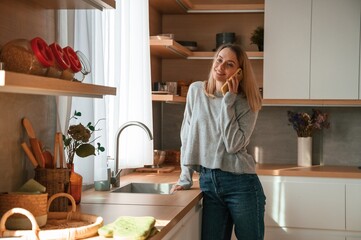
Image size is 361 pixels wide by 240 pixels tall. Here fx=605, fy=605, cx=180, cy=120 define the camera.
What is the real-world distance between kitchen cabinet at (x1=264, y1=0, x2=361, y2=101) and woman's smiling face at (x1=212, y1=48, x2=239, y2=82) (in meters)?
1.35

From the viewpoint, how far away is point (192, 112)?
3.11 m

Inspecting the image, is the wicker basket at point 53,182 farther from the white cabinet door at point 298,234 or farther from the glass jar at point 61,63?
the white cabinet door at point 298,234

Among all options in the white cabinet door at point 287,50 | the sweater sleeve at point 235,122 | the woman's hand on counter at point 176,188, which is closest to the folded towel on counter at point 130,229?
the sweater sleeve at point 235,122

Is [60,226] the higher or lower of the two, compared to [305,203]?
higher

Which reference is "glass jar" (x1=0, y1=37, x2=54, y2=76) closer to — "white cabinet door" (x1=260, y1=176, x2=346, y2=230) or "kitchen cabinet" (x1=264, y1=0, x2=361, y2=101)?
"white cabinet door" (x1=260, y1=176, x2=346, y2=230)

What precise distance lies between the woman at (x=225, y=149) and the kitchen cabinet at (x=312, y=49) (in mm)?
1339

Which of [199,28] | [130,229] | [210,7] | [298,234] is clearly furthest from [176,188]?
[199,28]

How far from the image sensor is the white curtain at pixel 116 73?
281 centimetres

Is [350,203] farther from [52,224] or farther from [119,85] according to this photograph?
[52,224]

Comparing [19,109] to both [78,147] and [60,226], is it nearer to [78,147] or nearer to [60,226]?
[78,147]

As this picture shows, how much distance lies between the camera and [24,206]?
1929 mm

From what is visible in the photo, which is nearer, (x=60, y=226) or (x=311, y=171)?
(x=60, y=226)

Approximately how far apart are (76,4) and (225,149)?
1.05 m

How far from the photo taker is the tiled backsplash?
462 cm
